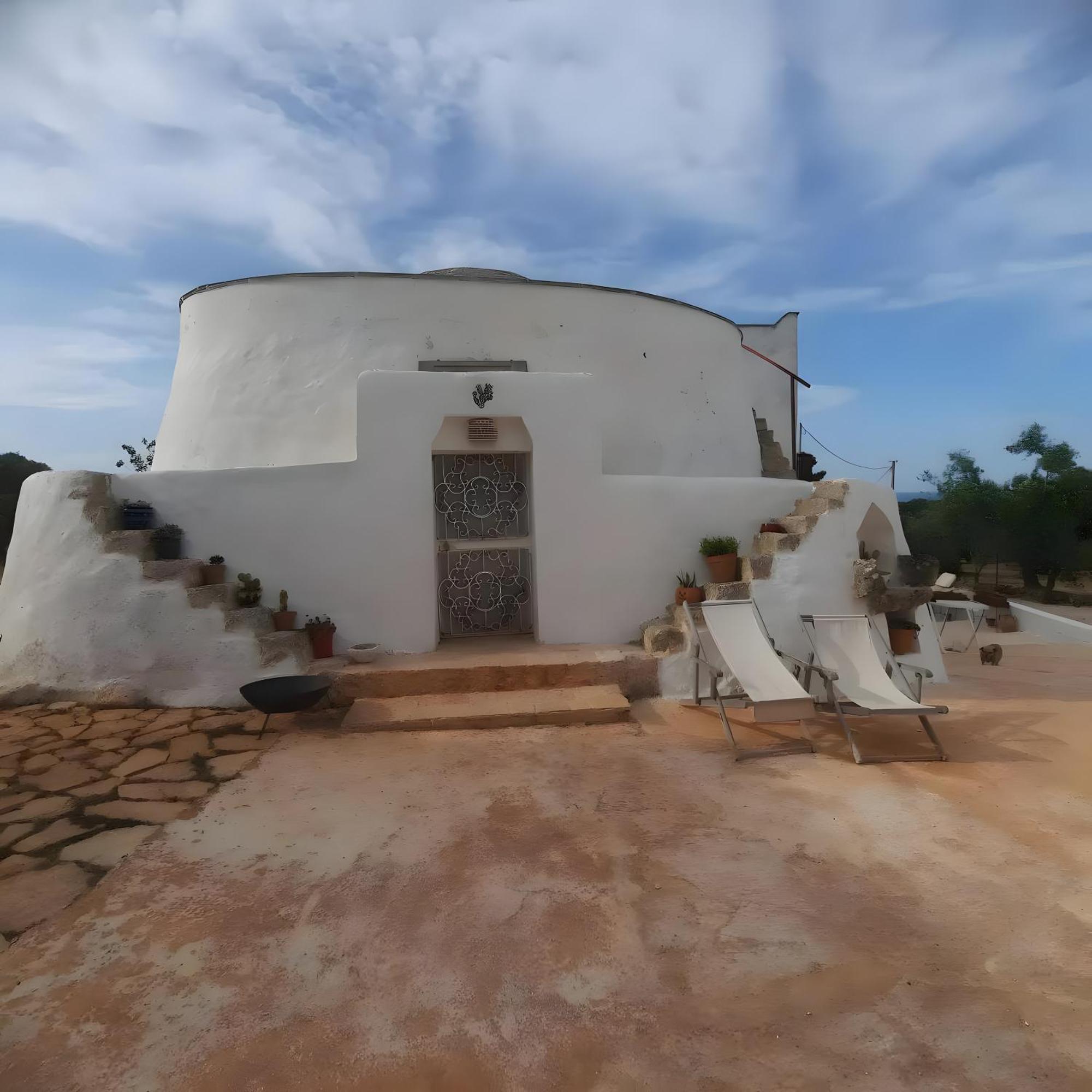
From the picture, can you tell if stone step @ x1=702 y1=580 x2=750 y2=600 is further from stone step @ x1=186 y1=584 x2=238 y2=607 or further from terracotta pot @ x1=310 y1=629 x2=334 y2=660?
stone step @ x1=186 y1=584 x2=238 y2=607

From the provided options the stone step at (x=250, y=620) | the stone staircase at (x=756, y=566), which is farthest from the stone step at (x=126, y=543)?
the stone staircase at (x=756, y=566)

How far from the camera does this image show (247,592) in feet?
20.8

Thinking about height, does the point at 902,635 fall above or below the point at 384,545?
below

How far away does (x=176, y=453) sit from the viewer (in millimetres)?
8766

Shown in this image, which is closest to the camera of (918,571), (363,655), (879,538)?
(363,655)

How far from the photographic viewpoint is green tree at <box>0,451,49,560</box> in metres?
17.0

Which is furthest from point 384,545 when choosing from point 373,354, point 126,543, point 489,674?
point 373,354

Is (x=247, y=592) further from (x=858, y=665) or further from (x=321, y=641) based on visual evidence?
(x=858, y=665)

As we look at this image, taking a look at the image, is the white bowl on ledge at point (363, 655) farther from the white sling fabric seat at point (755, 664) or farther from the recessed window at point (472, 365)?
the recessed window at point (472, 365)

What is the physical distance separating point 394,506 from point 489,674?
1989 mm

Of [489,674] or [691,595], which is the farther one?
[691,595]

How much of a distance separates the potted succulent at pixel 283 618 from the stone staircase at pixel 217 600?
0.09m

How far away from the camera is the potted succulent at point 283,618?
6359mm

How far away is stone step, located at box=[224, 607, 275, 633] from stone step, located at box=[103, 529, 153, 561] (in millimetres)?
1016
